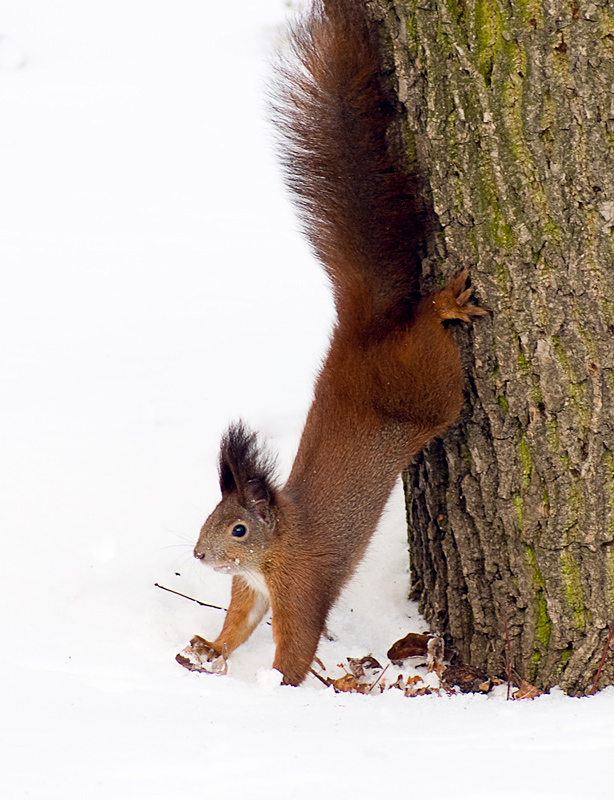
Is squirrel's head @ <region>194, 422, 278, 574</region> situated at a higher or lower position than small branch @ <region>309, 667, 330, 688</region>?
higher

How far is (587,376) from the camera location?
77.2 inches

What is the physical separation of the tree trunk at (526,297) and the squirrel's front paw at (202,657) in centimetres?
60

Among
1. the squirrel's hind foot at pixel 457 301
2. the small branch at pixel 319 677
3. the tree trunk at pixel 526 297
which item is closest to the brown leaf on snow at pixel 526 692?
the tree trunk at pixel 526 297

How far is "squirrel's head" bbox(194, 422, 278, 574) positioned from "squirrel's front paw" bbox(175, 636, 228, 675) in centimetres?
18

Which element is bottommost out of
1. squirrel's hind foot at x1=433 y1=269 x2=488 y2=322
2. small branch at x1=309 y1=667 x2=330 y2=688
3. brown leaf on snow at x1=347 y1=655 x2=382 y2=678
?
small branch at x1=309 y1=667 x2=330 y2=688

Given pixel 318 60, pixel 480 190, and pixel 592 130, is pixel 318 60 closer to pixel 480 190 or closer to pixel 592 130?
pixel 480 190

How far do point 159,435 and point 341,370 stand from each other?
3.55 ft

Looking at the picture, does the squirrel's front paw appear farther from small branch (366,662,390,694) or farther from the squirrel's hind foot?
the squirrel's hind foot

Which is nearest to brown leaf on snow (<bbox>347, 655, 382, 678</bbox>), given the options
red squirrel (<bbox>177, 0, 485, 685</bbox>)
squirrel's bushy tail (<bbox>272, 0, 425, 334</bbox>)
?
red squirrel (<bbox>177, 0, 485, 685</bbox>)

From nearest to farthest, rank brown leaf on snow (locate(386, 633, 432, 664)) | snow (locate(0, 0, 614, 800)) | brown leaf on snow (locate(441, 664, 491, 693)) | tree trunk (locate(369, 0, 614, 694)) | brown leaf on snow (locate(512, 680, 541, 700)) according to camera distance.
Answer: snow (locate(0, 0, 614, 800))
tree trunk (locate(369, 0, 614, 694))
brown leaf on snow (locate(512, 680, 541, 700))
brown leaf on snow (locate(441, 664, 491, 693))
brown leaf on snow (locate(386, 633, 432, 664))

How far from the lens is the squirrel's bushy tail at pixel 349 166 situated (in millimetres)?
1995

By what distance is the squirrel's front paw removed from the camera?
7.16ft

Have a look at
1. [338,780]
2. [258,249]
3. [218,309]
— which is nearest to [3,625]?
[338,780]

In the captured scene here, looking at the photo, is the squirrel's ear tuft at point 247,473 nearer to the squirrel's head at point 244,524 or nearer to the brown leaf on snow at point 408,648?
the squirrel's head at point 244,524
